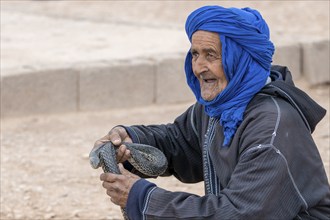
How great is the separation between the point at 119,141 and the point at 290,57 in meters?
5.10

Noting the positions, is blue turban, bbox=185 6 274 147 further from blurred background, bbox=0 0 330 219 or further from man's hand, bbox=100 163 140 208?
blurred background, bbox=0 0 330 219

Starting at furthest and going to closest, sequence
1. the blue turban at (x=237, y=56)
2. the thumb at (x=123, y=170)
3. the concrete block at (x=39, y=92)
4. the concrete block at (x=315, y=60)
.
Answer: the concrete block at (x=315, y=60) < the concrete block at (x=39, y=92) < the thumb at (x=123, y=170) < the blue turban at (x=237, y=56)

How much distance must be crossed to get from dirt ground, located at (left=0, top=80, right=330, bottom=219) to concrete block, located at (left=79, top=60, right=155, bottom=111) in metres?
0.09

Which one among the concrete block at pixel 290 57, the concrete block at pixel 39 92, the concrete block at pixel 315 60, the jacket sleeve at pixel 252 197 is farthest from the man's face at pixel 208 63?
the concrete block at pixel 315 60

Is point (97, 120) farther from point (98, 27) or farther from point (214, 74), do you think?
point (214, 74)

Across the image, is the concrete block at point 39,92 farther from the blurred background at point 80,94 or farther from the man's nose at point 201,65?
the man's nose at point 201,65

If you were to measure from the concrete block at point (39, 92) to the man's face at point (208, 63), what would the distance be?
4.32 metres

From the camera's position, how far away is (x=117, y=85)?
7875mm

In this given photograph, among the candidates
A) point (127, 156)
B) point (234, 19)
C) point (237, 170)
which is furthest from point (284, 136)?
point (127, 156)

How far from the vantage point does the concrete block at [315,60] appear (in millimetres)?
8539

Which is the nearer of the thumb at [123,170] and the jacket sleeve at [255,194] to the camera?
the jacket sleeve at [255,194]

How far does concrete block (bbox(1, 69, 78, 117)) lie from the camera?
754 centimetres

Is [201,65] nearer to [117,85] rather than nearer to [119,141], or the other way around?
[119,141]

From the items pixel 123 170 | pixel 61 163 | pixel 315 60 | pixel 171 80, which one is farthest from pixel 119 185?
pixel 315 60
